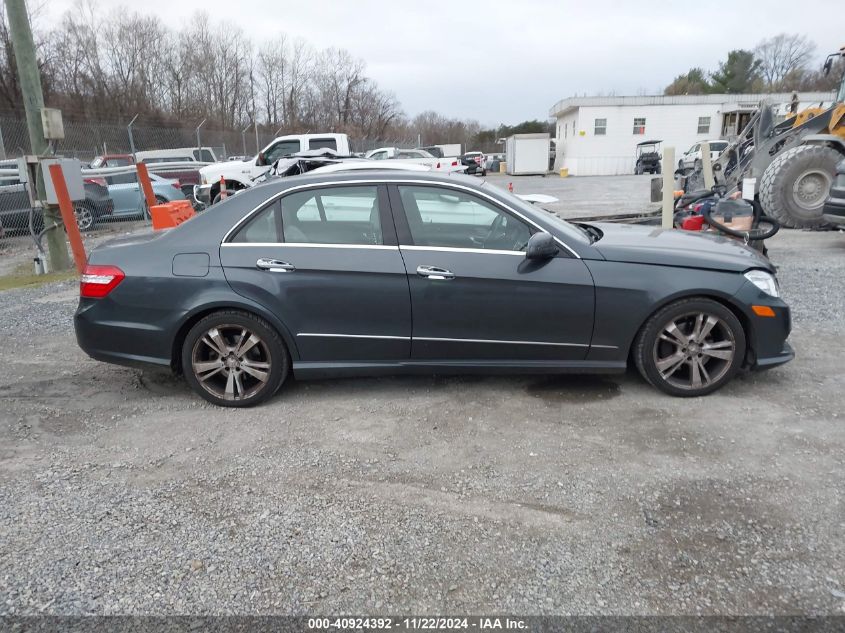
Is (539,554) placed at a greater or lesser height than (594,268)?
lesser

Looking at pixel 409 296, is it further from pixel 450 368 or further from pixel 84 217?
pixel 84 217

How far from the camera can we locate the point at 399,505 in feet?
9.74

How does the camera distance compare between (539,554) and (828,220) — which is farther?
(828,220)

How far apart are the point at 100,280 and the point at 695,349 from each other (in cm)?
400

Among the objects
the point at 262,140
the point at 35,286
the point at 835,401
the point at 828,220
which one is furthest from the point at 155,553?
the point at 262,140

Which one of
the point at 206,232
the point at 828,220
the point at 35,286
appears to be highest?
the point at 206,232

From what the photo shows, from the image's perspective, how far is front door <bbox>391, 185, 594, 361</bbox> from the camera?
Answer: 3896mm

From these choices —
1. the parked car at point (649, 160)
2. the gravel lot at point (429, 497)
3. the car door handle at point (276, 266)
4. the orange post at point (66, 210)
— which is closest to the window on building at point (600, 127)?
the parked car at point (649, 160)

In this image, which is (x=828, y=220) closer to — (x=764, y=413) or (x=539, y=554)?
(x=764, y=413)

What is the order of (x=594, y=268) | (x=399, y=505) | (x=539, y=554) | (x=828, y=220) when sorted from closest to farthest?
1. (x=539, y=554)
2. (x=399, y=505)
3. (x=594, y=268)
4. (x=828, y=220)

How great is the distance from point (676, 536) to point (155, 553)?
7.58 feet

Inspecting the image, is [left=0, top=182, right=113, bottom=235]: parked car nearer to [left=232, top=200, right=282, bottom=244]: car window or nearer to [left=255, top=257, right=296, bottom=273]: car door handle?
[left=232, top=200, right=282, bottom=244]: car window

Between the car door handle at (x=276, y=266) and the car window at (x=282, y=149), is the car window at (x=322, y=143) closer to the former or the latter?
the car window at (x=282, y=149)

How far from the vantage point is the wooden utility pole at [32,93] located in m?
8.52
